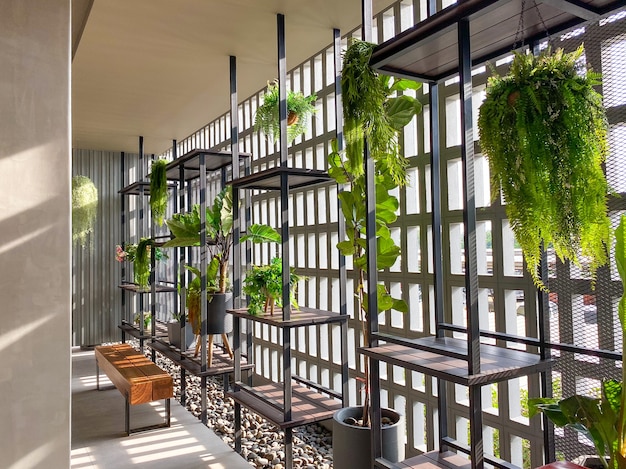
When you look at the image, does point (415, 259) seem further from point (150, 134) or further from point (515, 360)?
point (150, 134)

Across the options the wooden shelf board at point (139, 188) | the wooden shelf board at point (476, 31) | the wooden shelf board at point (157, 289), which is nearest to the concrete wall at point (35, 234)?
the wooden shelf board at point (476, 31)

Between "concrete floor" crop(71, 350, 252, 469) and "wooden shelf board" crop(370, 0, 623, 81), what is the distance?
8.56 feet

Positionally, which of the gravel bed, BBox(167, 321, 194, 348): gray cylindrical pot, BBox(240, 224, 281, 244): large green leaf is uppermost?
BBox(240, 224, 281, 244): large green leaf

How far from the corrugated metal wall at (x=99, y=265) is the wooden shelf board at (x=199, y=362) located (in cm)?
241

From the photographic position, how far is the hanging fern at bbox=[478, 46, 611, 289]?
53.9 inches

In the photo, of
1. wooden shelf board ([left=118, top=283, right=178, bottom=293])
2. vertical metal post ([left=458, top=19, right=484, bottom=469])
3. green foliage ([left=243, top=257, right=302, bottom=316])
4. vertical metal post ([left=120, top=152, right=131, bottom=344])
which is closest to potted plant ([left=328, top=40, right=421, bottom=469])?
vertical metal post ([left=458, top=19, right=484, bottom=469])

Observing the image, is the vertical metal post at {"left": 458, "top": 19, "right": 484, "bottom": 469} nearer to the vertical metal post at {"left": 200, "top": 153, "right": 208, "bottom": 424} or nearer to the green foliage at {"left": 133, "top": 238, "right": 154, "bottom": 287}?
the vertical metal post at {"left": 200, "top": 153, "right": 208, "bottom": 424}

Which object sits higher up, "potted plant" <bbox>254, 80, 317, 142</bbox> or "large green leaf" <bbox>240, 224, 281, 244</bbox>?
"potted plant" <bbox>254, 80, 317, 142</bbox>

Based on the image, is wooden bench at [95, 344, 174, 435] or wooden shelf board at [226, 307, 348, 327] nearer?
wooden shelf board at [226, 307, 348, 327]

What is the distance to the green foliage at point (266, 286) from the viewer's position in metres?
3.12

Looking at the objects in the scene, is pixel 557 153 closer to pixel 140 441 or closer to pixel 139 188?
pixel 140 441

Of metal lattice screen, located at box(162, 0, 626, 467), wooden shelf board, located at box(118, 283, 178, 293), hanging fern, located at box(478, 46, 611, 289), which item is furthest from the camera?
wooden shelf board, located at box(118, 283, 178, 293)

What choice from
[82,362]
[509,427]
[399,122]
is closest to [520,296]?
[509,427]

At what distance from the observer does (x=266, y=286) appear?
313cm
